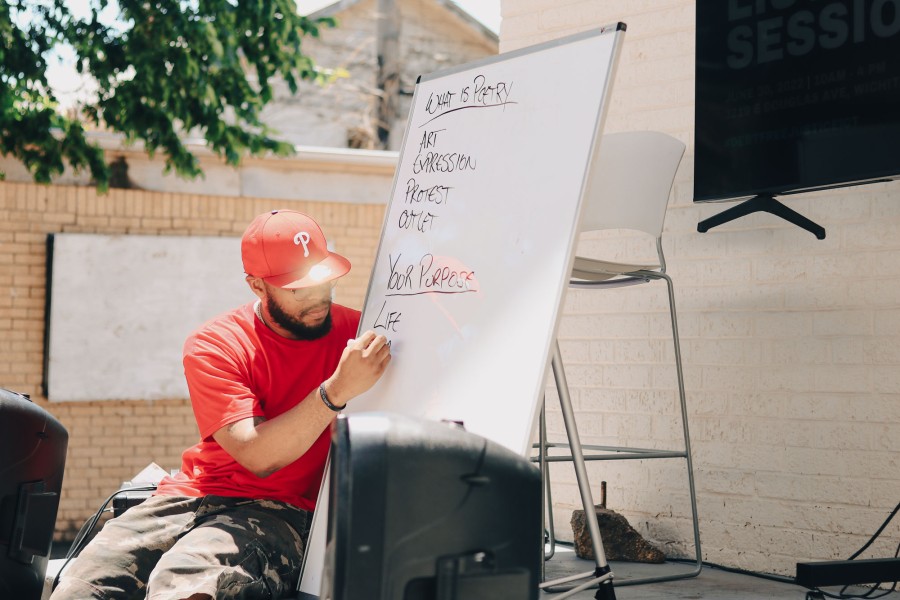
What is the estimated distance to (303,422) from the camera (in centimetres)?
247

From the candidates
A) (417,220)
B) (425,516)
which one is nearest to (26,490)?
(417,220)

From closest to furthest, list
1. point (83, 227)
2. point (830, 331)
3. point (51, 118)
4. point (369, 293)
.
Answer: point (369, 293), point (830, 331), point (51, 118), point (83, 227)

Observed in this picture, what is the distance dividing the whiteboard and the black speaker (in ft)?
17.9

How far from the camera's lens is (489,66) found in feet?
8.60

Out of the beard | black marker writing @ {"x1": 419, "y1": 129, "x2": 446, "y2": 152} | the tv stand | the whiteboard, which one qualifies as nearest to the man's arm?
the beard

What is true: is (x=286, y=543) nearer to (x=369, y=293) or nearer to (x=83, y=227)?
(x=369, y=293)

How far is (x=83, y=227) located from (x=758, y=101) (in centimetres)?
628

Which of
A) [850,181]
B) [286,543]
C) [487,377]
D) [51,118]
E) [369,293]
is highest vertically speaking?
[51,118]

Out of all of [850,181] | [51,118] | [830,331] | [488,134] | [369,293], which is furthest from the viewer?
[51,118]

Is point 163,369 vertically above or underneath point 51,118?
underneath

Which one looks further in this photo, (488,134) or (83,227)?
(83,227)

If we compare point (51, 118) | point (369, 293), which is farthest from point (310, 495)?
point (51, 118)

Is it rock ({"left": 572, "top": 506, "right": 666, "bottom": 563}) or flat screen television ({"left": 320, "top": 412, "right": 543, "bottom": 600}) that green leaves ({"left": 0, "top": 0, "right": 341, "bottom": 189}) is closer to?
rock ({"left": 572, "top": 506, "right": 666, "bottom": 563})

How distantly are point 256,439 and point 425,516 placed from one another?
912 mm
